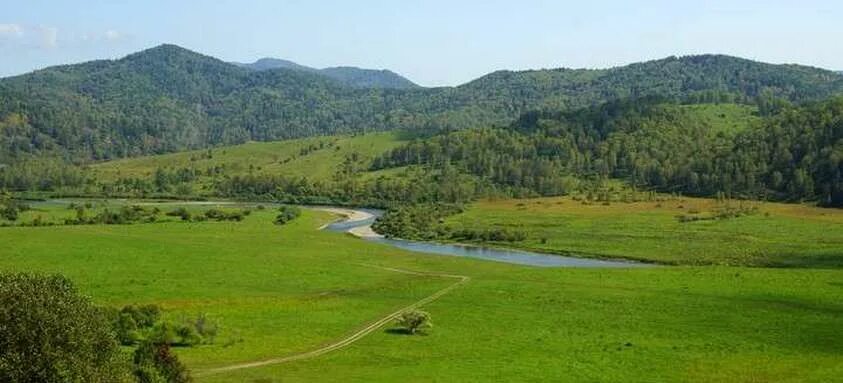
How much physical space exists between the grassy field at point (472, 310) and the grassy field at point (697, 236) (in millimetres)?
19224

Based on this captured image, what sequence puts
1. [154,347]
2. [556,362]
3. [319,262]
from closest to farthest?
[154,347] → [556,362] → [319,262]

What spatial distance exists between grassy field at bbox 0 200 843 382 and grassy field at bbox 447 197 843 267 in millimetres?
19224

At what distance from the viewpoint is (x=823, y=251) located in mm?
139750

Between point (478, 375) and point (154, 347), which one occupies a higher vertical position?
point (154, 347)

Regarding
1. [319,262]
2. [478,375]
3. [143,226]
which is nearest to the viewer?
[478,375]

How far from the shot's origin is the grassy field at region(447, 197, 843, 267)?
138375 millimetres

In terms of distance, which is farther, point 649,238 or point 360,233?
point 360,233

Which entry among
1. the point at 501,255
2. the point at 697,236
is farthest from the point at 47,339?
the point at 697,236

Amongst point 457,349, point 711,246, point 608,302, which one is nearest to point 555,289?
point 608,302

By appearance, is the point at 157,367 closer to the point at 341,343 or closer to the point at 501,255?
the point at 341,343

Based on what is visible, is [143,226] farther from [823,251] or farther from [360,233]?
[823,251]

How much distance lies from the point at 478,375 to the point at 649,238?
10475 centimetres

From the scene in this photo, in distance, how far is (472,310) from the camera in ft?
301

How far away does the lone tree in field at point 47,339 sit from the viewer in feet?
143
